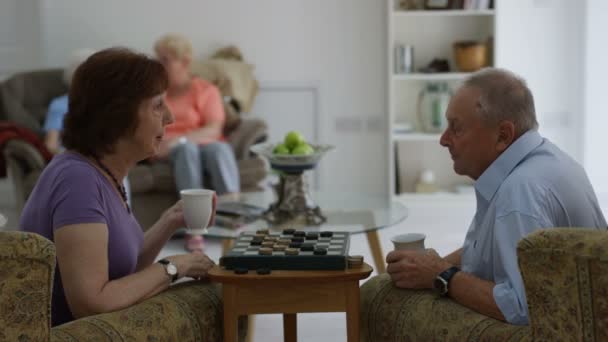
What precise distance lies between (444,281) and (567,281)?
1.42ft

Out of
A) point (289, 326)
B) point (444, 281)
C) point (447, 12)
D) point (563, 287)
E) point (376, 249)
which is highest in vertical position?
point (447, 12)

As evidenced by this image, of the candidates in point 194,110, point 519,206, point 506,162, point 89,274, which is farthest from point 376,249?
point 89,274

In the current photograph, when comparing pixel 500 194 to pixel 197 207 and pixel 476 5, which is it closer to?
pixel 197 207

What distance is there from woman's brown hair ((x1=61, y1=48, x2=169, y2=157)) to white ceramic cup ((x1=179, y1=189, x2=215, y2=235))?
0.24 metres

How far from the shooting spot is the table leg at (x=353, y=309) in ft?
6.28

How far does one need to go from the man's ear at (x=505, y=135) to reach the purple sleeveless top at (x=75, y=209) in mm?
828

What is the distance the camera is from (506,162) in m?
1.94

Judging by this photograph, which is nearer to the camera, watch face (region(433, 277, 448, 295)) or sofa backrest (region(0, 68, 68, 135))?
watch face (region(433, 277, 448, 295))

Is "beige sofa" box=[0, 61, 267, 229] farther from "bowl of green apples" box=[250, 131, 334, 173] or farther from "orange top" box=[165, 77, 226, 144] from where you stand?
"bowl of green apples" box=[250, 131, 334, 173]

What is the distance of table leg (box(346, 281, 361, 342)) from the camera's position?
1.91 metres

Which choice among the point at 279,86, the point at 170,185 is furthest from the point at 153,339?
the point at 279,86

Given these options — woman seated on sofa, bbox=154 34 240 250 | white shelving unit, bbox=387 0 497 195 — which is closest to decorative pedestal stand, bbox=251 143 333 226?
woman seated on sofa, bbox=154 34 240 250

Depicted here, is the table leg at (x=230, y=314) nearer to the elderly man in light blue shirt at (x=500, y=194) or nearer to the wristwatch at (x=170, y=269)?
the wristwatch at (x=170, y=269)

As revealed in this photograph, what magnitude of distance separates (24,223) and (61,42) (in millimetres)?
3920
